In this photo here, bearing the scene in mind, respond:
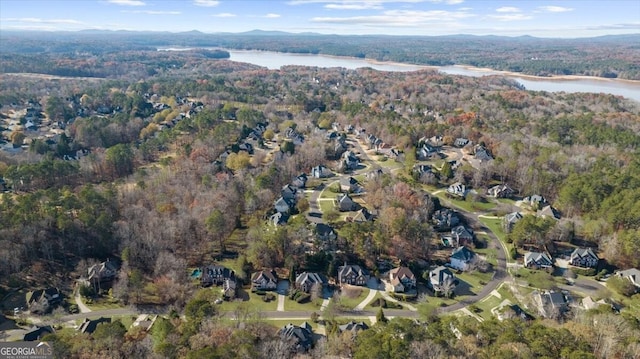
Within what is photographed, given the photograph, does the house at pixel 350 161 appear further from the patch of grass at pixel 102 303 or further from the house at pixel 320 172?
the patch of grass at pixel 102 303

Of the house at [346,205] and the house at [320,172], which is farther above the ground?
the house at [320,172]

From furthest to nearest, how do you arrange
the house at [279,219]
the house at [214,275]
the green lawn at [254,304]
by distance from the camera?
the house at [279,219] → the house at [214,275] → the green lawn at [254,304]

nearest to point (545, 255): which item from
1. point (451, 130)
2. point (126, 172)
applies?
point (451, 130)

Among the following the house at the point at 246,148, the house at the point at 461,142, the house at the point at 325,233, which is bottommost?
the house at the point at 325,233

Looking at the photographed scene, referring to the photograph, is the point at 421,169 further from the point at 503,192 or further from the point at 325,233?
the point at 325,233

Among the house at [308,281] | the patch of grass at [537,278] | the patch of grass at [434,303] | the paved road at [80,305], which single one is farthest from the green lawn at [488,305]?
the paved road at [80,305]

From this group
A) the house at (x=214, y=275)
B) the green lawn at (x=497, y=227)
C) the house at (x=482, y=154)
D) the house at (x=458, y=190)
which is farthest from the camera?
the house at (x=482, y=154)
